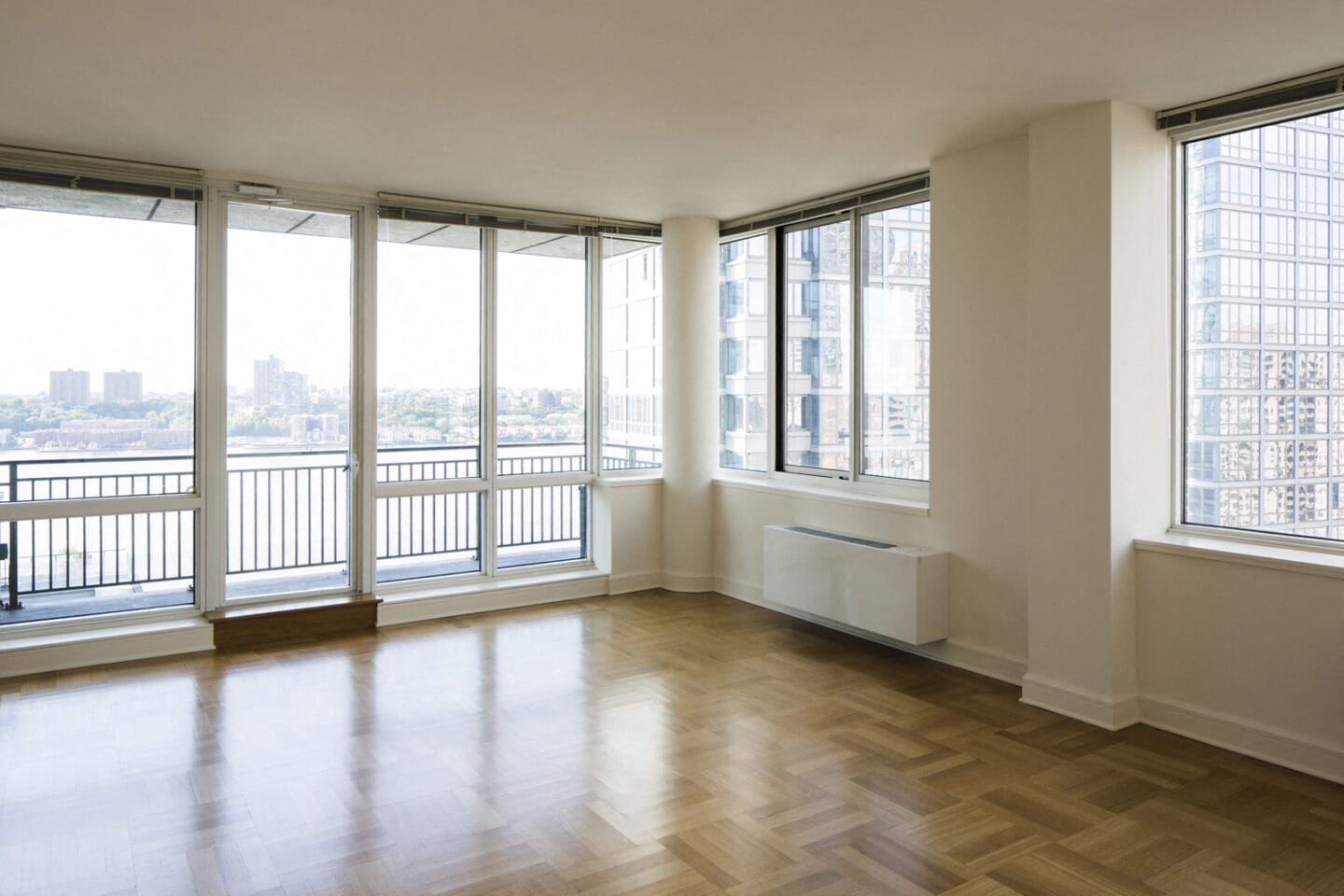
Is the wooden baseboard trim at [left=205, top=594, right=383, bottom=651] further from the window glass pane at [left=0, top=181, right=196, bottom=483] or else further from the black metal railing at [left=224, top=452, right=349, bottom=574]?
the window glass pane at [left=0, top=181, right=196, bottom=483]

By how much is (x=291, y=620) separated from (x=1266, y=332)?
490 cm

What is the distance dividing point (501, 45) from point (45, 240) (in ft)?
9.79

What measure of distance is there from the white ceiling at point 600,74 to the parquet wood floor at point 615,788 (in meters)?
2.53

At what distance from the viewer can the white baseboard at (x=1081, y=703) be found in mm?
3629

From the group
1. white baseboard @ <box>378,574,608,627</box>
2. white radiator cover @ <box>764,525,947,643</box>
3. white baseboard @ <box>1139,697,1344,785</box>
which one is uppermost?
white radiator cover @ <box>764,525,947,643</box>

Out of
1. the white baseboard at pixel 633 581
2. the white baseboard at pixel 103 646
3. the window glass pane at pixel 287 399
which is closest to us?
the white baseboard at pixel 103 646

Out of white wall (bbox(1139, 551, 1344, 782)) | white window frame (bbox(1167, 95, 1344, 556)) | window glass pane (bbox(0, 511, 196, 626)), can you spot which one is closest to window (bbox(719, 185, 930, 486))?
white window frame (bbox(1167, 95, 1344, 556))

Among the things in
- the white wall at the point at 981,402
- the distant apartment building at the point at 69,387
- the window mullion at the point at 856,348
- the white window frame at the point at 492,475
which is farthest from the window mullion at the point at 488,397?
the white wall at the point at 981,402

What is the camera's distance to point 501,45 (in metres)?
Result: 3.04

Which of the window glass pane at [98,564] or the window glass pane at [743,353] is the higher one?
the window glass pane at [743,353]

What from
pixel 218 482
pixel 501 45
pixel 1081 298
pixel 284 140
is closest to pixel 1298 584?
pixel 1081 298

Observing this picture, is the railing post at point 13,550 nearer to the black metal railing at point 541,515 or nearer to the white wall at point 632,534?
the black metal railing at point 541,515

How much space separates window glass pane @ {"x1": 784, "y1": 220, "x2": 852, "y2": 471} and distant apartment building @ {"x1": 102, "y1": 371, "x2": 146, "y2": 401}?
12.3 feet

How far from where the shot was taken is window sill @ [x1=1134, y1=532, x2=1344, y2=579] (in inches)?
125
